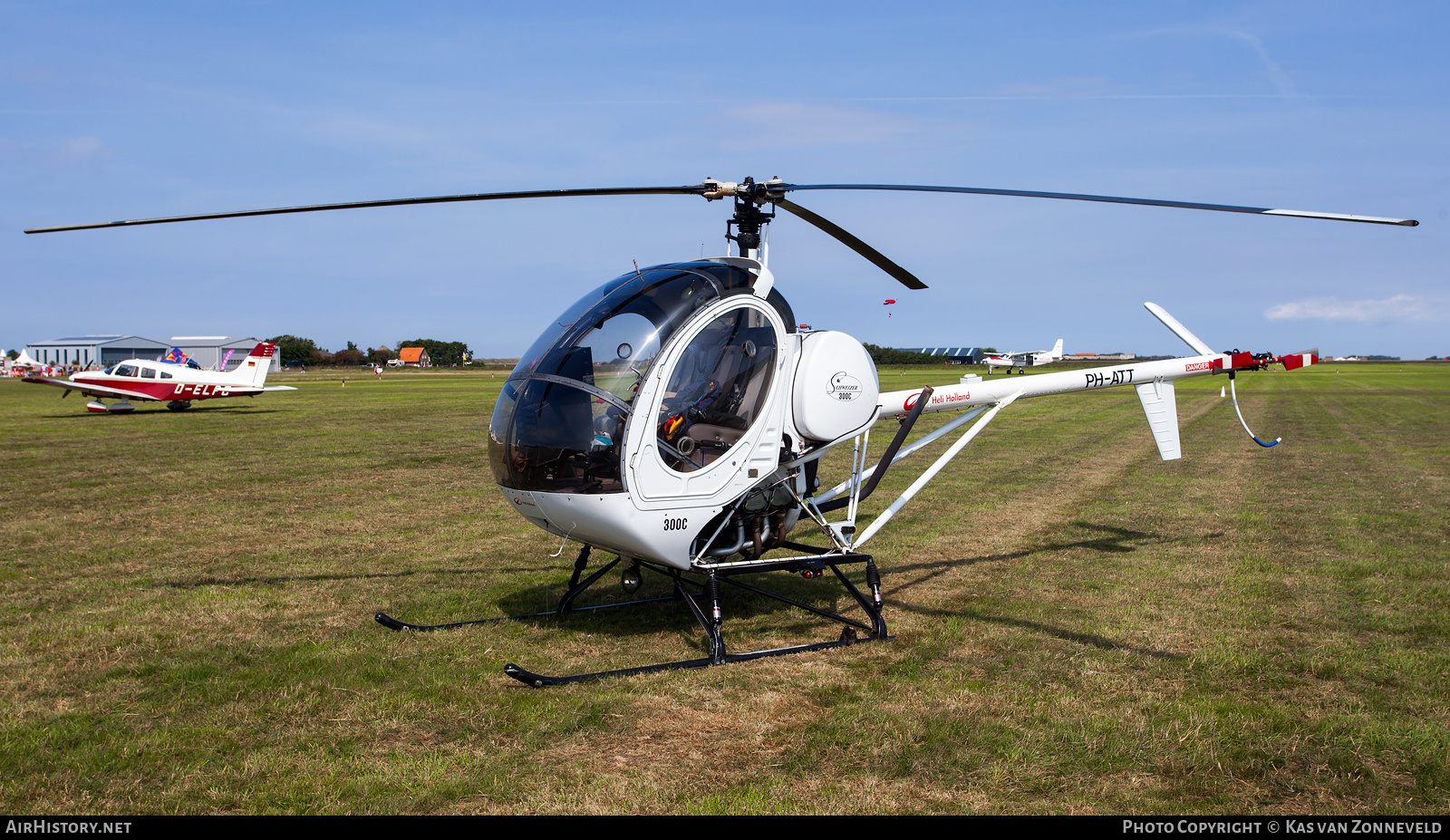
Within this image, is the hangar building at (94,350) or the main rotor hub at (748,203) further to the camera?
the hangar building at (94,350)

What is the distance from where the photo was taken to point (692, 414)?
20.0ft

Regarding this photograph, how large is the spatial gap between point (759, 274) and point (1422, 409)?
3325 centimetres

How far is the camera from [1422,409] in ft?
100

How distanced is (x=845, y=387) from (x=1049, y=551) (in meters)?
4.38

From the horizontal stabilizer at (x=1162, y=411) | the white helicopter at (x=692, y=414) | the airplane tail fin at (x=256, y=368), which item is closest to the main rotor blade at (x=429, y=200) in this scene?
the white helicopter at (x=692, y=414)

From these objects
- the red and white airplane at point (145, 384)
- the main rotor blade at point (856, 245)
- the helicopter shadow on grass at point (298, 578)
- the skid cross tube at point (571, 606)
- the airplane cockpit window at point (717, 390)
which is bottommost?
the helicopter shadow on grass at point (298, 578)

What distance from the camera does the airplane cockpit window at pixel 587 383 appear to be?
5.72 metres

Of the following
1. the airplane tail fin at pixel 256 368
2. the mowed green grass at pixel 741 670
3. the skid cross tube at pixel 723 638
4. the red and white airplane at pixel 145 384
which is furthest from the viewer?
the airplane tail fin at pixel 256 368

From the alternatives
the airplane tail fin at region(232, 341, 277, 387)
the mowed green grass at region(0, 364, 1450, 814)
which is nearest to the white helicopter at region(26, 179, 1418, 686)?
the mowed green grass at region(0, 364, 1450, 814)

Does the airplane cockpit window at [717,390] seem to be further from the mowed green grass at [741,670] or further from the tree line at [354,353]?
the tree line at [354,353]

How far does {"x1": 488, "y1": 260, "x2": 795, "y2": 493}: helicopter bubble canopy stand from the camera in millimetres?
5723

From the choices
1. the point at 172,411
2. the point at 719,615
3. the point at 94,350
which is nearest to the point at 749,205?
the point at 719,615

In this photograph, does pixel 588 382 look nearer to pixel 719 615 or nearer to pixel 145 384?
pixel 719 615

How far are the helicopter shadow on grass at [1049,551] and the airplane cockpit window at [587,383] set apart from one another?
3.22 meters
